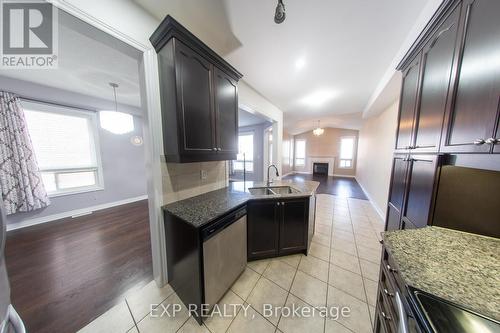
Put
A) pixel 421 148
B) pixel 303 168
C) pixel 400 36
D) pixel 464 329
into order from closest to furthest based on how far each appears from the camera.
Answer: pixel 464 329
pixel 421 148
pixel 400 36
pixel 303 168

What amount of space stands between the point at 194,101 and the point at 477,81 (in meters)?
1.80

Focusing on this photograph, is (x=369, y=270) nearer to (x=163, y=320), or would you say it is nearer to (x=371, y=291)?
(x=371, y=291)

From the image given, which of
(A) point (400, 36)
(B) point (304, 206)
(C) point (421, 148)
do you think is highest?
(A) point (400, 36)

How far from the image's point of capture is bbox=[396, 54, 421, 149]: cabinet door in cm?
133

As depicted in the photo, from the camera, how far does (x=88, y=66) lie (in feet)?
7.11

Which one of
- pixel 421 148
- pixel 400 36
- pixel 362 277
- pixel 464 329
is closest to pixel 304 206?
pixel 362 277

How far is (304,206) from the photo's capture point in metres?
1.90

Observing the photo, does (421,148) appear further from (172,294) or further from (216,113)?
(172,294)

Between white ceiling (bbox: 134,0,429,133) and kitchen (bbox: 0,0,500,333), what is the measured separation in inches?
0.9

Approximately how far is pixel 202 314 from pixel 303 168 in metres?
8.64

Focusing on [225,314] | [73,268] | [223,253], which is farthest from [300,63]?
[73,268]

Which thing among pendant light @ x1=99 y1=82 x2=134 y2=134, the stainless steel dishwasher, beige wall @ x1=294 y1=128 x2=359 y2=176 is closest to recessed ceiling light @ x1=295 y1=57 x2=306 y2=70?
the stainless steel dishwasher

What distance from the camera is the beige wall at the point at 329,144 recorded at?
7965mm

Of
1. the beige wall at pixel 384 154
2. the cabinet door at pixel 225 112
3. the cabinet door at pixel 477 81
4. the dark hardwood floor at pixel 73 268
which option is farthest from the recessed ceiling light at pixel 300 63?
the dark hardwood floor at pixel 73 268
